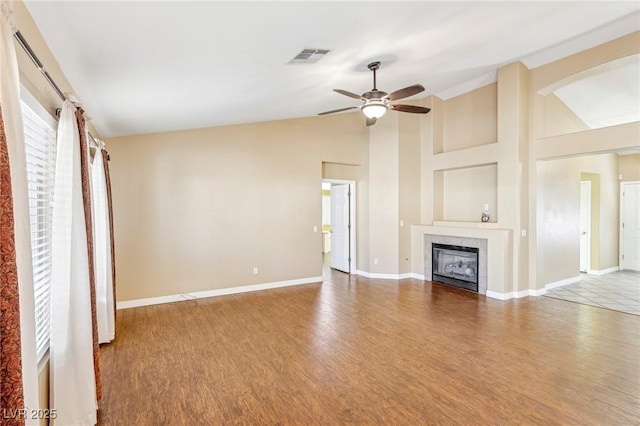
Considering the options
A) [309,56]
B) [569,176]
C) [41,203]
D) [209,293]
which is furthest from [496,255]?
[41,203]

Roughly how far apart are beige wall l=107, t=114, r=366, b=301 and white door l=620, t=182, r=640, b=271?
6.72 m

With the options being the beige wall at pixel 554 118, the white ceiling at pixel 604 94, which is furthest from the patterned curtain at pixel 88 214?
the white ceiling at pixel 604 94

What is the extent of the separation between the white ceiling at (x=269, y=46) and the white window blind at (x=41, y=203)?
0.55 meters

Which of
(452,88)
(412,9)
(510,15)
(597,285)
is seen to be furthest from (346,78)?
(597,285)

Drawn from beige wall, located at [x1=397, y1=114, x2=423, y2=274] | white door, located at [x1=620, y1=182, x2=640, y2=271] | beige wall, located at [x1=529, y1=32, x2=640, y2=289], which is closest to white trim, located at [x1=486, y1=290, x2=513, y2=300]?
beige wall, located at [x1=529, y1=32, x2=640, y2=289]

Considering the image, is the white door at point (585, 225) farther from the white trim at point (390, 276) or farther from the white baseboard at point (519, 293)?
the white trim at point (390, 276)

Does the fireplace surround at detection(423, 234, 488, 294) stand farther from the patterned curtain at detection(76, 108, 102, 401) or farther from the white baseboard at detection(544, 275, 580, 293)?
the patterned curtain at detection(76, 108, 102, 401)

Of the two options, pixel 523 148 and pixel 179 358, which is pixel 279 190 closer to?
pixel 179 358

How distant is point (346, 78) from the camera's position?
14.3ft

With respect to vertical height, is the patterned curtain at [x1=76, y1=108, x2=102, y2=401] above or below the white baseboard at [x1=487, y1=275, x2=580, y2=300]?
above

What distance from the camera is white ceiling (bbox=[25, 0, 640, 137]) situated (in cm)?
211

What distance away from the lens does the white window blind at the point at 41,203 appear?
2.15m

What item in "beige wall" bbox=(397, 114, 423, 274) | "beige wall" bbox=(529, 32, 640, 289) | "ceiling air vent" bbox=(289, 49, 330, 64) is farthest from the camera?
"beige wall" bbox=(397, 114, 423, 274)

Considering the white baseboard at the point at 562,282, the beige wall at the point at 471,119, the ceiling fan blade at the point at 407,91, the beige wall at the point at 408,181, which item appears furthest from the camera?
the beige wall at the point at 408,181
